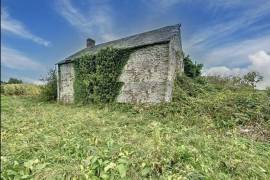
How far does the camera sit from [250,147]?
7.02m

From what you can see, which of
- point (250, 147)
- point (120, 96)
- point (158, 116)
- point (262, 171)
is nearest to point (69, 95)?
point (120, 96)

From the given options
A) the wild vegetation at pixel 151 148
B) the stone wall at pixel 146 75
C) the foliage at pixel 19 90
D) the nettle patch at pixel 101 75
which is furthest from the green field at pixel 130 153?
the foliage at pixel 19 90

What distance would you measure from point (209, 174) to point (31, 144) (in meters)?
4.33

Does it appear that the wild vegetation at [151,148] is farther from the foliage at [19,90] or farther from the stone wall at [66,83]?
the foliage at [19,90]

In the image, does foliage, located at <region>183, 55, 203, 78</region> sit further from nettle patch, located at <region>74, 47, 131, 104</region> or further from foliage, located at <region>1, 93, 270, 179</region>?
foliage, located at <region>1, 93, 270, 179</region>

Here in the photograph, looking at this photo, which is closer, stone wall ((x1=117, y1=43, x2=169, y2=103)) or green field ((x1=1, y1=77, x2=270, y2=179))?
green field ((x1=1, y1=77, x2=270, y2=179))

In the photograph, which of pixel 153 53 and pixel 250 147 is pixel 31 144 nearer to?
pixel 250 147

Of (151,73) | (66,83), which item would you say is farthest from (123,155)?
(66,83)

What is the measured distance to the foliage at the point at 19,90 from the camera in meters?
31.7

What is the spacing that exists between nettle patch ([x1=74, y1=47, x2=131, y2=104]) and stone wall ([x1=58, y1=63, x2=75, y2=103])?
60.2 inches

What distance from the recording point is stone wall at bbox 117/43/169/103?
14125mm

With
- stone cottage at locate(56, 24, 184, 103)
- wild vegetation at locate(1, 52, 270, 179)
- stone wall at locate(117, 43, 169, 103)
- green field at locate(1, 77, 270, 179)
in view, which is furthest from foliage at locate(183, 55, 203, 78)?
green field at locate(1, 77, 270, 179)

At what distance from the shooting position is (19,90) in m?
32.4

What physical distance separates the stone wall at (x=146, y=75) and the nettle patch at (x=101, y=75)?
20.3 inches
